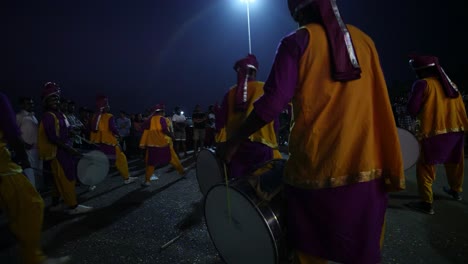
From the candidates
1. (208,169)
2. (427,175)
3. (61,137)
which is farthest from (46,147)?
(427,175)

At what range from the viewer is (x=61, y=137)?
4555mm

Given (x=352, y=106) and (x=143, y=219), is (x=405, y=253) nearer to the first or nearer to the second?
(x=352, y=106)

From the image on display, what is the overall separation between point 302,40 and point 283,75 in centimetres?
20

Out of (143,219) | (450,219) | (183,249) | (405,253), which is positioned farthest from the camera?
(143,219)

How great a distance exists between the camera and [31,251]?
265 cm

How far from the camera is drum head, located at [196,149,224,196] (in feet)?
10.5

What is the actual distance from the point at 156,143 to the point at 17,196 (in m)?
4.32

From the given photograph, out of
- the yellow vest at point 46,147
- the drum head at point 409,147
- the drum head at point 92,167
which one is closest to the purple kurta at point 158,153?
the drum head at point 92,167

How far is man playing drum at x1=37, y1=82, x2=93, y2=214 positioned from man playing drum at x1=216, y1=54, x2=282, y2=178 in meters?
2.90

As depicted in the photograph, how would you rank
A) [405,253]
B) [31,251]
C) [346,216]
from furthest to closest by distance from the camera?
[405,253], [31,251], [346,216]

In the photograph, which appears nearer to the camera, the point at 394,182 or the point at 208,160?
the point at 394,182

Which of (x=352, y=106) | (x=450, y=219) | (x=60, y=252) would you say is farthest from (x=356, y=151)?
(x=60, y=252)

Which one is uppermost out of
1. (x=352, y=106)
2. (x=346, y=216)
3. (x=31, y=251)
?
(x=352, y=106)

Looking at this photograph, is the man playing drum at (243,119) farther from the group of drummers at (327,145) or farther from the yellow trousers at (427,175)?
the yellow trousers at (427,175)
